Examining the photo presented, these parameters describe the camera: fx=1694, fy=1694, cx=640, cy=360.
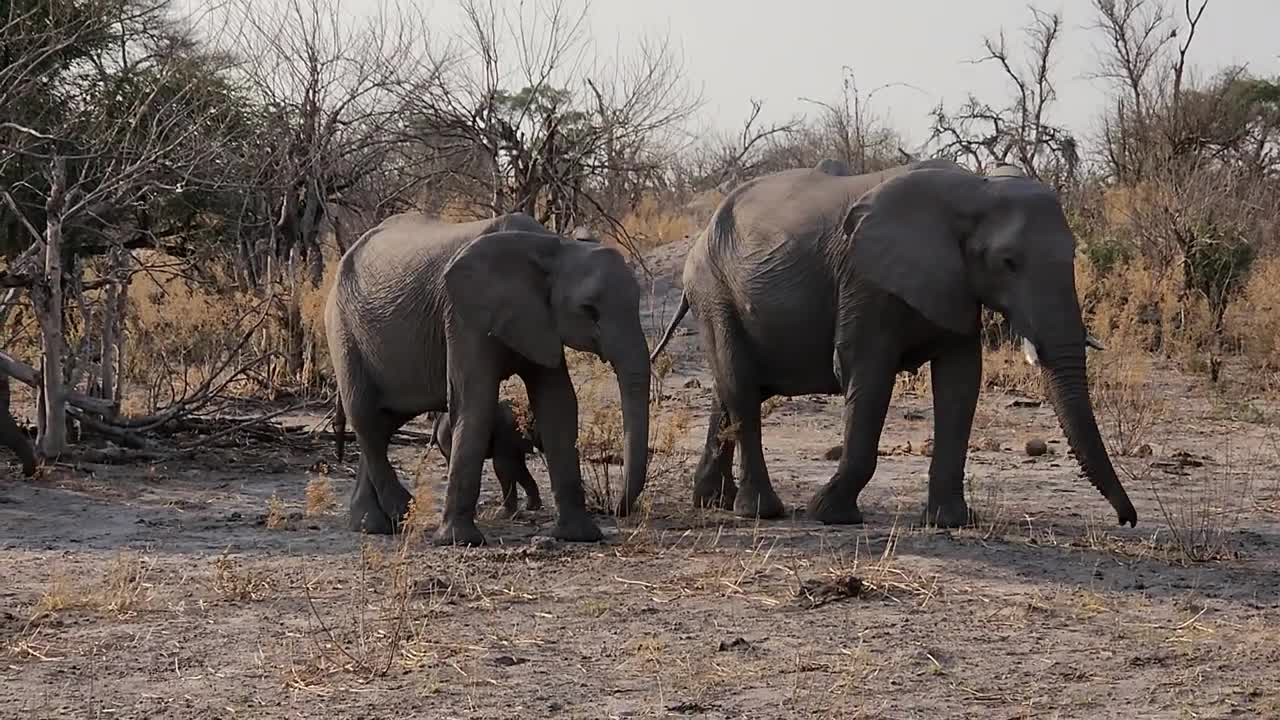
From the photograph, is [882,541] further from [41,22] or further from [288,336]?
[41,22]

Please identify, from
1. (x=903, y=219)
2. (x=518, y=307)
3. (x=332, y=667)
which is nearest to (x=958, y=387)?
(x=903, y=219)

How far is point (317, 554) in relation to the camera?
8.00 metres

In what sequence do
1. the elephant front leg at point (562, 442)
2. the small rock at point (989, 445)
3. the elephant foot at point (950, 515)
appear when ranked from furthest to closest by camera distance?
1. the small rock at point (989, 445)
2. the elephant foot at point (950, 515)
3. the elephant front leg at point (562, 442)

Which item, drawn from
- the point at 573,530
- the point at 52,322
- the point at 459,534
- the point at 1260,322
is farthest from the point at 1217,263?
the point at 52,322

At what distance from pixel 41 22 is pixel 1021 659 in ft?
39.8

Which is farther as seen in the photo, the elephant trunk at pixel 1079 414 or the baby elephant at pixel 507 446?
the baby elephant at pixel 507 446

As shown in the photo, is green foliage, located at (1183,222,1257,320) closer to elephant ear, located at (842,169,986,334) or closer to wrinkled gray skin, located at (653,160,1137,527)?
wrinkled gray skin, located at (653,160,1137,527)

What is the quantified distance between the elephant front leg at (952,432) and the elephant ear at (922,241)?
0.24m

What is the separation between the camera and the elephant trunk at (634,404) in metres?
7.52

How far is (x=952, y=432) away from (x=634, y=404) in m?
1.96

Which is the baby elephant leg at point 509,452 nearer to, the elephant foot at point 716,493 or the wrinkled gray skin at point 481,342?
the wrinkled gray skin at point 481,342

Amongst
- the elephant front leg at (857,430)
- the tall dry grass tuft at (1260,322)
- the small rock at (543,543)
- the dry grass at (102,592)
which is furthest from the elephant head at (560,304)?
the tall dry grass tuft at (1260,322)

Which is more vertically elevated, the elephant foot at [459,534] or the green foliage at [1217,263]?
the green foliage at [1217,263]

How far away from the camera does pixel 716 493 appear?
9.71 metres
